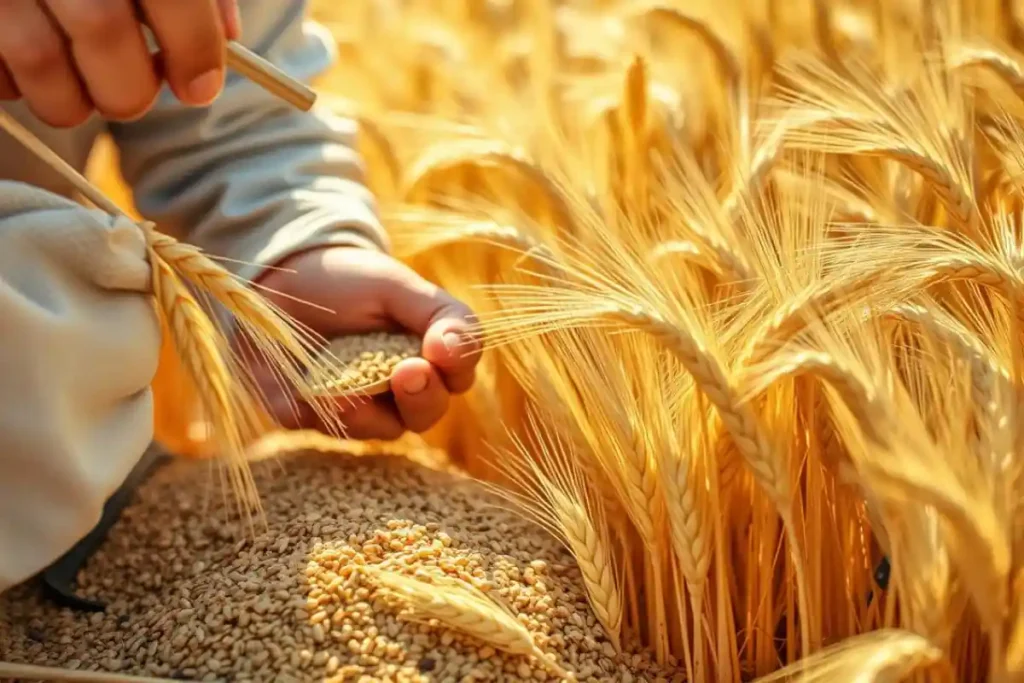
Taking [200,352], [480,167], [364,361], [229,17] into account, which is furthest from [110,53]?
[480,167]

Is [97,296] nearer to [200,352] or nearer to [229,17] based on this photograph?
[200,352]

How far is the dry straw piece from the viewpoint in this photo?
914mm

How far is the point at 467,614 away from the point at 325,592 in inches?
4.6

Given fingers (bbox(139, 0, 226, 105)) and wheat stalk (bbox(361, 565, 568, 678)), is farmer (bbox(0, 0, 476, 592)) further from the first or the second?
wheat stalk (bbox(361, 565, 568, 678))

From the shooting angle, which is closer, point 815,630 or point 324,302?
point 815,630

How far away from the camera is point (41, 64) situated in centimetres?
71

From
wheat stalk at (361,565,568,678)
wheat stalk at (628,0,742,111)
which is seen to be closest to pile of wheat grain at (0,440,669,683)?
wheat stalk at (361,565,568,678)

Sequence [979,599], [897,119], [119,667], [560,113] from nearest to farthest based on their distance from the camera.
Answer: [979,599] → [119,667] → [897,119] → [560,113]

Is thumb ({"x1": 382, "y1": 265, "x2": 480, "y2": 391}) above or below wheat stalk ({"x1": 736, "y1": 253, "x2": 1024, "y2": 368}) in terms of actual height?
above

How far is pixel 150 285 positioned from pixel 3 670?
0.29 meters

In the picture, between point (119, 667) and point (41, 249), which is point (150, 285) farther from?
point (119, 667)

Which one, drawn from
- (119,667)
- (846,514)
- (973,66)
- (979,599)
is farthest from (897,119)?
(119,667)

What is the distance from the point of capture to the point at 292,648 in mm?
751

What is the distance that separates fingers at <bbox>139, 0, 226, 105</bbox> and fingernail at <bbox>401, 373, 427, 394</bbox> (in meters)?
0.30
